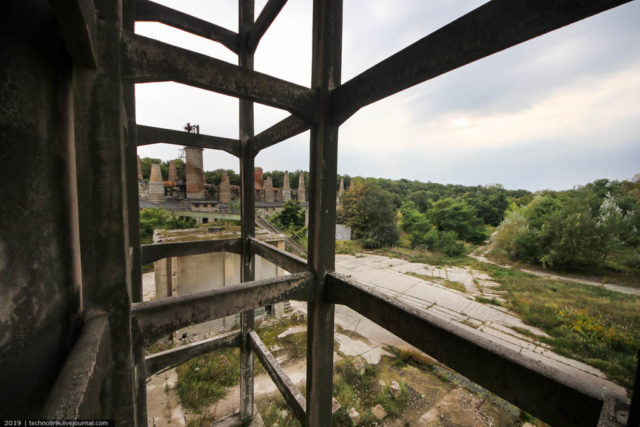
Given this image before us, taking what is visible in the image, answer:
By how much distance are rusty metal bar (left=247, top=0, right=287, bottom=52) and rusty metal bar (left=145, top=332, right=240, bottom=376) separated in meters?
5.32

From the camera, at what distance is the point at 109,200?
4.64 ft

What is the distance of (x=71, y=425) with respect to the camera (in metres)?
0.71

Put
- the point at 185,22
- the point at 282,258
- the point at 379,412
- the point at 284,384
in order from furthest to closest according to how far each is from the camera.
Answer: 1. the point at 379,412
2. the point at 185,22
3. the point at 284,384
4. the point at 282,258

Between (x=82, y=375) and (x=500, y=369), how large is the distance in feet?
6.48

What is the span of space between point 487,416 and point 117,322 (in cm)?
817

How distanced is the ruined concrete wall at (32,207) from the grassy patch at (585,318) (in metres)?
13.4

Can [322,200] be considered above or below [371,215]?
above

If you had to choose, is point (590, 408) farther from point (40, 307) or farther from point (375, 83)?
point (40, 307)

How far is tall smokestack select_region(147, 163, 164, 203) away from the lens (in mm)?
23984

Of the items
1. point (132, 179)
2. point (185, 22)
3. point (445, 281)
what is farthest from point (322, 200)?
point (445, 281)

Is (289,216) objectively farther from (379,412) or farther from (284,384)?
(284,384)

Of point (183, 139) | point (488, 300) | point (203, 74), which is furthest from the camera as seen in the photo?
point (488, 300)

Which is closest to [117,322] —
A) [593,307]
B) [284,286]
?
[284,286]

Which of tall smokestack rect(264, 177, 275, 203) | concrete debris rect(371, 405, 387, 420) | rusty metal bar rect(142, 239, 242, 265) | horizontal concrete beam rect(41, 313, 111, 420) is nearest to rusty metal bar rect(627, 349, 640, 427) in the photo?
horizontal concrete beam rect(41, 313, 111, 420)
